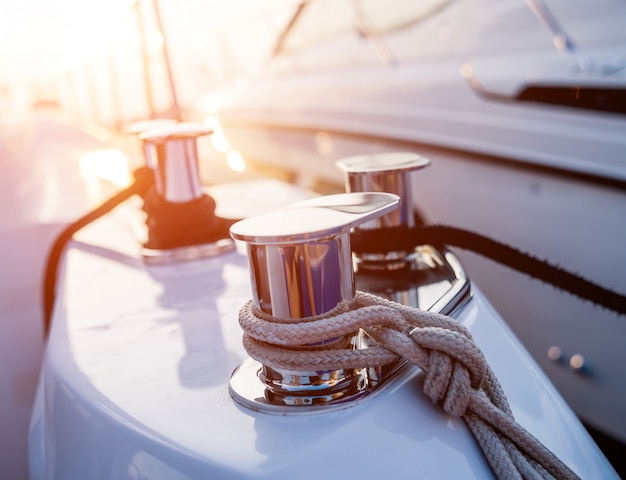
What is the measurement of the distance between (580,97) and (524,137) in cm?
18

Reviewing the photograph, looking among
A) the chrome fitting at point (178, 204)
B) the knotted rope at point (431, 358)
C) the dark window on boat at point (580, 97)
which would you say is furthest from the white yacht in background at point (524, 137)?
the knotted rope at point (431, 358)

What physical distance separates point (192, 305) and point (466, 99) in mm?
1293

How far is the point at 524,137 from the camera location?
→ 1664 millimetres

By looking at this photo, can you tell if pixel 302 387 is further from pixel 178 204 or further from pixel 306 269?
pixel 178 204

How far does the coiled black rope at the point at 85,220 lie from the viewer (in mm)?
1195

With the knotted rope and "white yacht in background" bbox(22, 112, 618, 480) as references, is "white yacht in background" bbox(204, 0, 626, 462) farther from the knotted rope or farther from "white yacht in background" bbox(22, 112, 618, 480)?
the knotted rope

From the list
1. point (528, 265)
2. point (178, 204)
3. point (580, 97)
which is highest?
point (580, 97)

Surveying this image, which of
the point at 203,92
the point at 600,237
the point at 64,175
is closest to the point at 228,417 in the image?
the point at 600,237

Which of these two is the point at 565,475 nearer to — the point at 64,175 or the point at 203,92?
the point at 64,175

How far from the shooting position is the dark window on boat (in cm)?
145

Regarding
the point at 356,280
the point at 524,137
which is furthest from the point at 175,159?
the point at 524,137

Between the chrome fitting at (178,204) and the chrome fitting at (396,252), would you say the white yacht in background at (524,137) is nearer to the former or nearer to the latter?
the chrome fitting at (396,252)

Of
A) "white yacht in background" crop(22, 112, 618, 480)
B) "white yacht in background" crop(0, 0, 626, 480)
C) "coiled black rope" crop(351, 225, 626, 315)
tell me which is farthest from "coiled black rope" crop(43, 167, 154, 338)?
"coiled black rope" crop(351, 225, 626, 315)

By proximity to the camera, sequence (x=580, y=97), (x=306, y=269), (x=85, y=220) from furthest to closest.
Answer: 1. (x=580, y=97)
2. (x=85, y=220)
3. (x=306, y=269)
